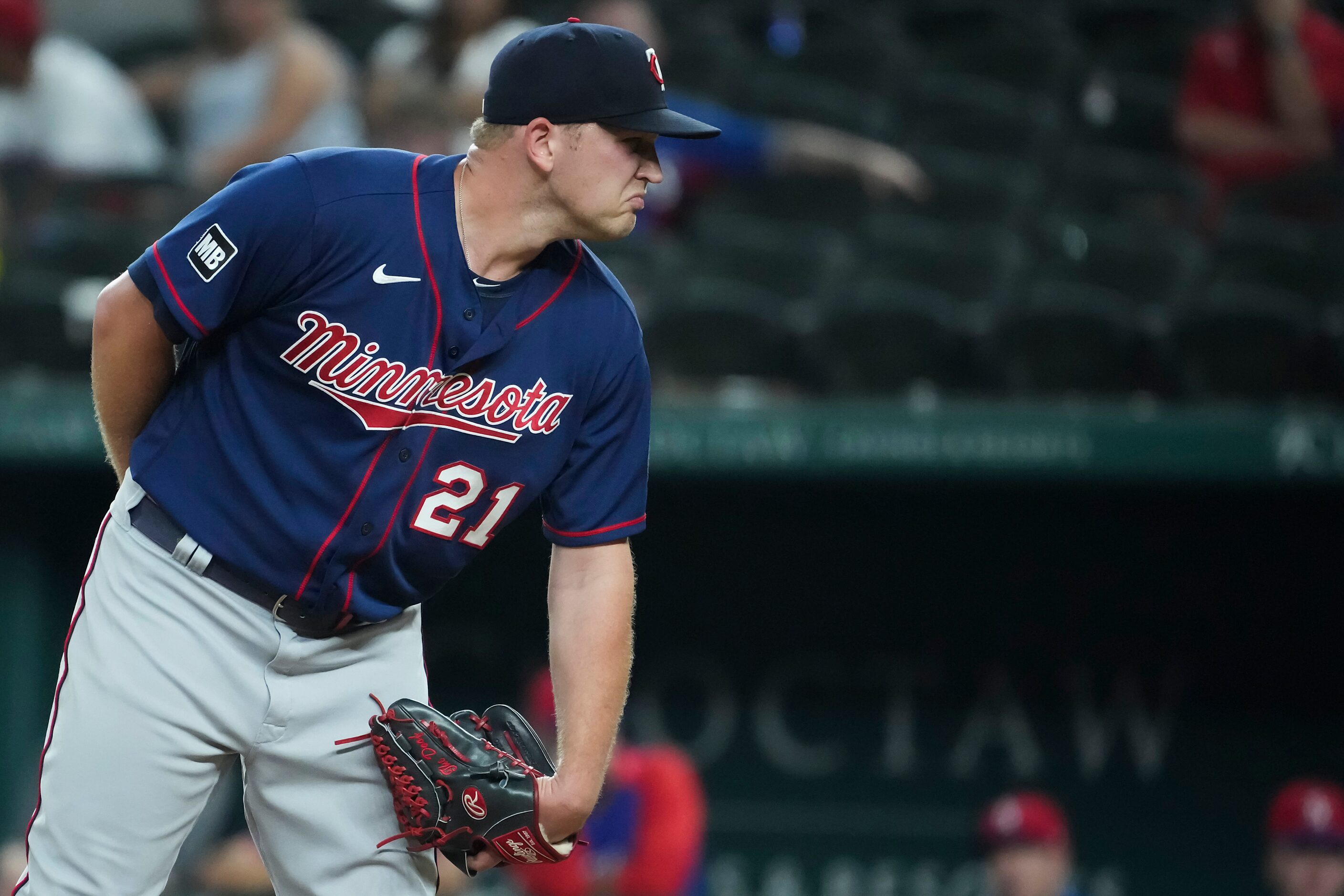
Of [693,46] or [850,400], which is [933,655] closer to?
[850,400]

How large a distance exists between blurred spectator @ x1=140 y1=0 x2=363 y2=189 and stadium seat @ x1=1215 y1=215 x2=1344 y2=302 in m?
3.03

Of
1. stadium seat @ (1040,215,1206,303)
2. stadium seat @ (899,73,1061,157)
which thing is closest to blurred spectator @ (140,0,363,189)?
stadium seat @ (899,73,1061,157)

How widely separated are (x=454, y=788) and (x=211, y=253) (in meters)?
0.78

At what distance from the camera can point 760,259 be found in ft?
19.7

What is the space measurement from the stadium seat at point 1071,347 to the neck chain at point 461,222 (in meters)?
3.39

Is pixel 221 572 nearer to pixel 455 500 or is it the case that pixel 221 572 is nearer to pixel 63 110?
pixel 455 500

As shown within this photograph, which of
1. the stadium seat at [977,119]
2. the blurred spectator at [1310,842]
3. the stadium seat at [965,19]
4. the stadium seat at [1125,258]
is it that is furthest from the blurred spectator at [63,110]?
the blurred spectator at [1310,842]

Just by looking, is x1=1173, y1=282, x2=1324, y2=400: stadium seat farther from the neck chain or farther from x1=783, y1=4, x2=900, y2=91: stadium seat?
the neck chain

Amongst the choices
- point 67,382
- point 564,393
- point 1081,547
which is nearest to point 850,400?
point 1081,547

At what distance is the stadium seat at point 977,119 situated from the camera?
6824mm

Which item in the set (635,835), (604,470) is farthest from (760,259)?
(604,470)

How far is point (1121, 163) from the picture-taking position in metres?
6.55

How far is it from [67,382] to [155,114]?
71.0 inches

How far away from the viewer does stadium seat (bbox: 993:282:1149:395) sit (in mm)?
5410
